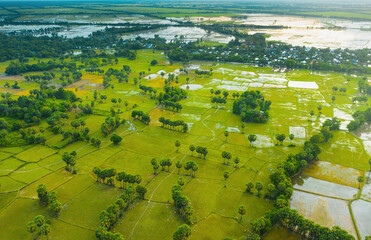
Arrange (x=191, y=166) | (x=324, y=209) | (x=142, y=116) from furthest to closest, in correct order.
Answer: (x=142, y=116) → (x=191, y=166) → (x=324, y=209)

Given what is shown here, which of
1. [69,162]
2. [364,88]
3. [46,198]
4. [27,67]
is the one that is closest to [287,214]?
[46,198]

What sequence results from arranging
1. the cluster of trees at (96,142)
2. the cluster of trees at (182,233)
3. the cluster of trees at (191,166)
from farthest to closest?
the cluster of trees at (96,142) → the cluster of trees at (191,166) → the cluster of trees at (182,233)

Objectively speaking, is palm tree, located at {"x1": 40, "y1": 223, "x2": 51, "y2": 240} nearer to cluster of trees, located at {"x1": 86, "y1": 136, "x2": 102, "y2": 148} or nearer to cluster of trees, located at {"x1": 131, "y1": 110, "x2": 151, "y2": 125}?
cluster of trees, located at {"x1": 86, "y1": 136, "x2": 102, "y2": 148}

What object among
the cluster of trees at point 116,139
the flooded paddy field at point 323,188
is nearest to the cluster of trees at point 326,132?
the flooded paddy field at point 323,188

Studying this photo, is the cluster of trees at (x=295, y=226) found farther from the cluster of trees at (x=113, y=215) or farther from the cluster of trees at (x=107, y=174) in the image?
the cluster of trees at (x=107, y=174)

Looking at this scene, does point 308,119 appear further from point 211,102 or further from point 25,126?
point 25,126

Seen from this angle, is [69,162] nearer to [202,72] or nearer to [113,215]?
[113,215]
